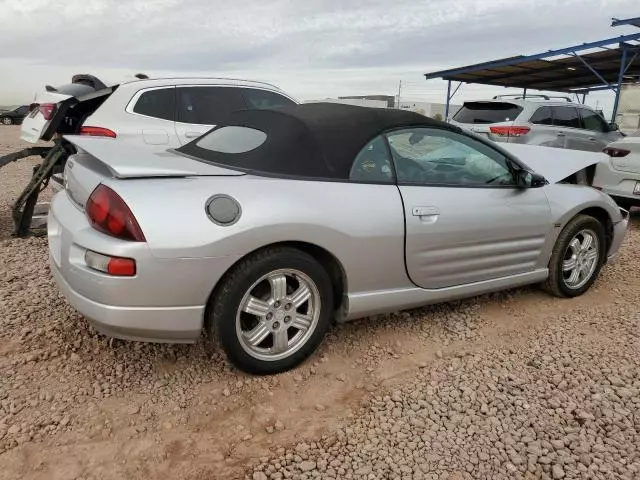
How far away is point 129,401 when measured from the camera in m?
2.54

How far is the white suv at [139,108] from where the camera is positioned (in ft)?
17.3

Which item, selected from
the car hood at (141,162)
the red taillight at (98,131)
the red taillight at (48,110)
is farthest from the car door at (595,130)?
the car hood at (141,162)

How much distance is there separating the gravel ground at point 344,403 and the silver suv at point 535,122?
612 centimetres

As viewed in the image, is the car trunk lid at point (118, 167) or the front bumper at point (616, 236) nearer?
the car trunk lid at point (118, 167)

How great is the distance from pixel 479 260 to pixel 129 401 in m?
2.29

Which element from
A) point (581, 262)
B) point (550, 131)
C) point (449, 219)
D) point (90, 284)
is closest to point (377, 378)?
point (449, 219)

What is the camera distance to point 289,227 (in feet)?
8.46

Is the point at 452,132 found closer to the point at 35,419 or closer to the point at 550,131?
the point at 35,419

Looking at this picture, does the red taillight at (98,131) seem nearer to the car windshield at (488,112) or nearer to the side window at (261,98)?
the side window at (261,98)

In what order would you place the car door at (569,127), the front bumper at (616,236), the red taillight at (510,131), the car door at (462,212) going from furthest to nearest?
the car door at (569,127), the red taillight at (510,131), the front bumper at (616,236), the car door at (462,212)

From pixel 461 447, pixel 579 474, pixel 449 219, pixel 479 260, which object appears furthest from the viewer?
pixel 479 260

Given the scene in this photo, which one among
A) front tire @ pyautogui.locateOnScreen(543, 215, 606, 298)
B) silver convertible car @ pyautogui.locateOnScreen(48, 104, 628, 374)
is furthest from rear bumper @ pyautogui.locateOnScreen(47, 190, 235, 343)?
front tire @ pyautogui.locateOnScreen(543, 215, 606, 298)

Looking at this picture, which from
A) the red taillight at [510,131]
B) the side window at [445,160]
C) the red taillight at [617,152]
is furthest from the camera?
the red taillight at [510,131]

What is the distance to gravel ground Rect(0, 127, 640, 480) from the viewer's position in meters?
2.16
